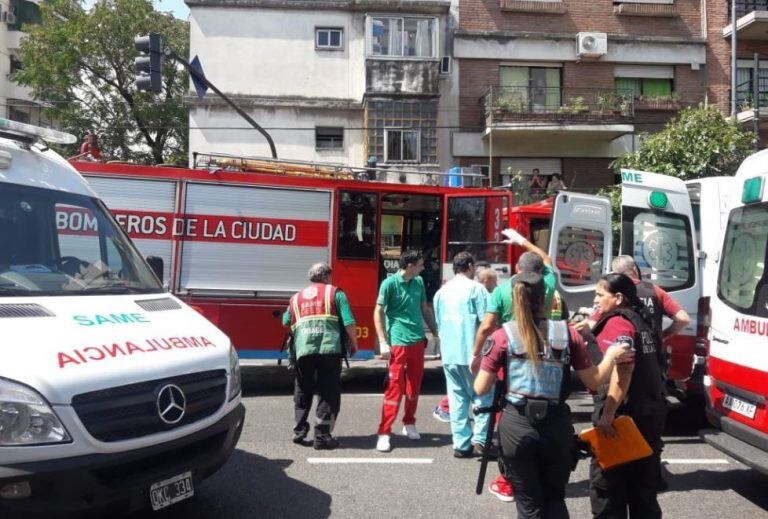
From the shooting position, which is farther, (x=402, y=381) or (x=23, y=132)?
(x=402, y=381)

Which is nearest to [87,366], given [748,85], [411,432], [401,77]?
[411,432]

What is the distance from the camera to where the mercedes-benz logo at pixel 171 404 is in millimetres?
3861

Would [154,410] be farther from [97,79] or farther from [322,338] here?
[97,79]

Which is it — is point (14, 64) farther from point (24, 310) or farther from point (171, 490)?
point (171, 490)

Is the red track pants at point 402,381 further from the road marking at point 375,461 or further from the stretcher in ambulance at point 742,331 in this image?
the stretcher in ambulance at point 742,331

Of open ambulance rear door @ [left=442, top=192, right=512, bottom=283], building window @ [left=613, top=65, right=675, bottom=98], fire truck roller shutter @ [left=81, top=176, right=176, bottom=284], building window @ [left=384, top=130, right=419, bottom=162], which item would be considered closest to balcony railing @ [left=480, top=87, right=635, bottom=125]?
building window @ [left=613, top=65, right=675, bottom=98]

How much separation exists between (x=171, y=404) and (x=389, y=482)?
7.68ft

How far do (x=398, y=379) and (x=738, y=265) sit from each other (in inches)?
121

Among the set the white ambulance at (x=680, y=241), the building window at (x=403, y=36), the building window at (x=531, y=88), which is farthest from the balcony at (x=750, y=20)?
the white ambulance at (x=680, y=241)

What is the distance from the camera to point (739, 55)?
2211 cm

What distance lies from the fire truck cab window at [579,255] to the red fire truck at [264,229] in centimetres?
78

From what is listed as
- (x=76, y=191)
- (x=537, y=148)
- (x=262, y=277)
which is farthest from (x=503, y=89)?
(x=76, y=191)

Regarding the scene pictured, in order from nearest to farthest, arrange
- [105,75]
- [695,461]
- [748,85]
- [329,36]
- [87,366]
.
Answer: [87,366], [695,461], [329,36], [748,85], [105,75]

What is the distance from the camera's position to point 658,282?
7.89 metres
